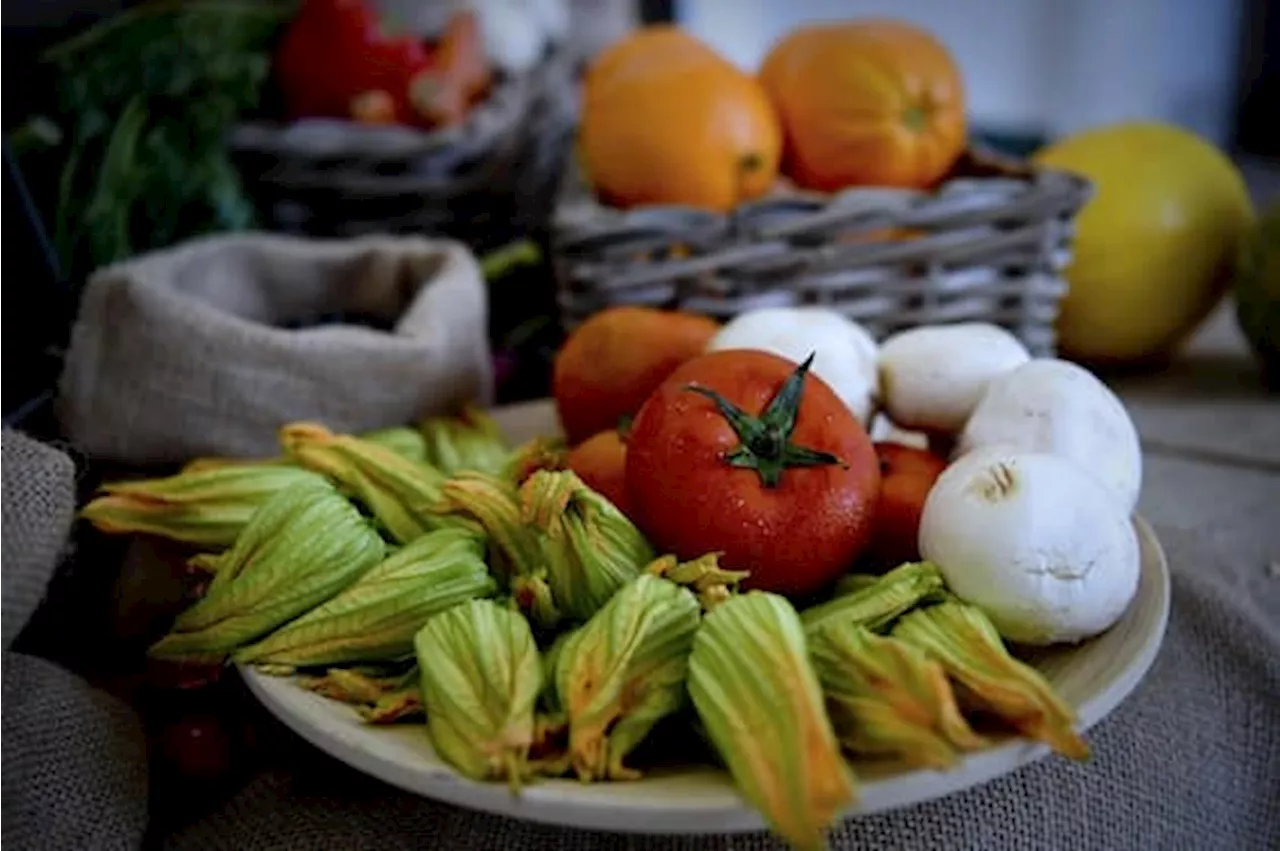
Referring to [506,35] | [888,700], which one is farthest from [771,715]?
[506,35]

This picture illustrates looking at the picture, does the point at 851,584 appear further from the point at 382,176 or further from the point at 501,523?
the point at 382,176

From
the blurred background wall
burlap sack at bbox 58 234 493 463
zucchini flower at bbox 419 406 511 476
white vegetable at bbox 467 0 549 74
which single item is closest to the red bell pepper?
white vegetable at bbox 467 0 549 74

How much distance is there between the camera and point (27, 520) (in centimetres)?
48

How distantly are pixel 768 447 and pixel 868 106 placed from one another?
40 cm

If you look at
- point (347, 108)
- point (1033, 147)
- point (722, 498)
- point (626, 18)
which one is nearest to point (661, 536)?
point (722, 498)

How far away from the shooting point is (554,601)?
47 cm

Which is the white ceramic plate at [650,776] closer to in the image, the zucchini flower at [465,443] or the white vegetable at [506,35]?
the zucchini flower at [465,443]

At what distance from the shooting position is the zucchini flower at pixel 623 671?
0.41 m

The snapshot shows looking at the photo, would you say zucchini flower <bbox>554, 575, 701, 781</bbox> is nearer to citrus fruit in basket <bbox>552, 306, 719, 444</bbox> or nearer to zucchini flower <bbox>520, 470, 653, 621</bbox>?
zucchini flower <bbox>520, 470, 653, 621</bbox>

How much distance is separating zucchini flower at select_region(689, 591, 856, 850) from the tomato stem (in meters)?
0.05

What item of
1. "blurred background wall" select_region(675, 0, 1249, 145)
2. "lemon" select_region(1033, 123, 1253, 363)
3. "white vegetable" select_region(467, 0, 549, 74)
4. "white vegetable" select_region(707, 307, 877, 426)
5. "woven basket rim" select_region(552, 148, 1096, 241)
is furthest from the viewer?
"blurred background wall" select_region(675, 0, 1249, 145)

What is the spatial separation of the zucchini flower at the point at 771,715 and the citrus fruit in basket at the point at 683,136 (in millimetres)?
406

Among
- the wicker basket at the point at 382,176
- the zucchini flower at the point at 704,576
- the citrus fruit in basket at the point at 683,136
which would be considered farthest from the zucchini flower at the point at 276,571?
the wicker basket at the point at 382,176

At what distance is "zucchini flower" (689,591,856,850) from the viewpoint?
0.37 m
